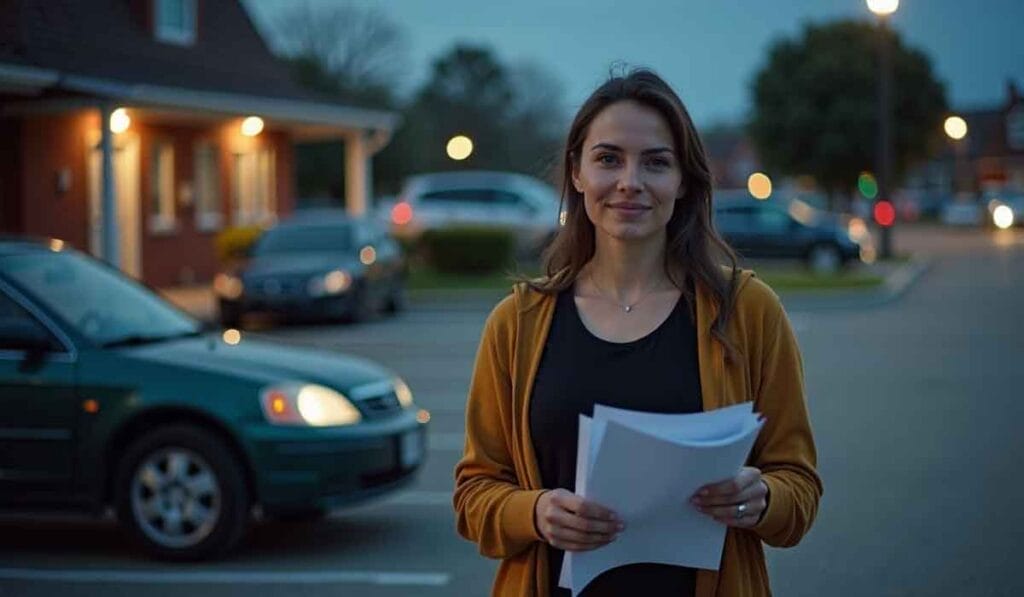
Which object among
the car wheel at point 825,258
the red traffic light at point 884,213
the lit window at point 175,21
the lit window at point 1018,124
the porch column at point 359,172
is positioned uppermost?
the lit window at point 1018,124

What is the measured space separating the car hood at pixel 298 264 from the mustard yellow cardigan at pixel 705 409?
1771cm

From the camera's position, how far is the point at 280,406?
7.31 metres

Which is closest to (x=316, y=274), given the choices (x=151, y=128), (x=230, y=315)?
(x=230, y=315)

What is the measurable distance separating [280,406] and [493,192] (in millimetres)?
29281

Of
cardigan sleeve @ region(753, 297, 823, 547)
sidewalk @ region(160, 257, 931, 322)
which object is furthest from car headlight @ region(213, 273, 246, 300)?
cardigan sleeve @ region(753, 297, 823, 547)

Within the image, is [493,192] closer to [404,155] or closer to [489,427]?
[404,155]

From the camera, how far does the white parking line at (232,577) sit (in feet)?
22.6

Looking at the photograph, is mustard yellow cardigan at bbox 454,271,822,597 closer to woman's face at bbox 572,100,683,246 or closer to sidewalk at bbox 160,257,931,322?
woman's face at bbox 572,100,683,246

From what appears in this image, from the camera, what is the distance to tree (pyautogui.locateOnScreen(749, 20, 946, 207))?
2456 inches

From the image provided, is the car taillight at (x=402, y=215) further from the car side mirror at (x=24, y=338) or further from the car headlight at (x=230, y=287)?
the car side mirror at (x=24, y=338)

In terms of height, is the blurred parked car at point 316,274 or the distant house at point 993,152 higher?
the distant house at point 993,152

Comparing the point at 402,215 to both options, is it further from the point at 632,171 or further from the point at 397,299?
the point at 632,171

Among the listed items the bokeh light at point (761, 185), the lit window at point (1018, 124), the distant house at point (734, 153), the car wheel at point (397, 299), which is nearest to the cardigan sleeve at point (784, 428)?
the car wheel at point (397, 299)

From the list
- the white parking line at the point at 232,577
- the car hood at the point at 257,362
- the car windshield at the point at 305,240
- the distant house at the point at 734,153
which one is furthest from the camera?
the distant house at the point at 734,153
